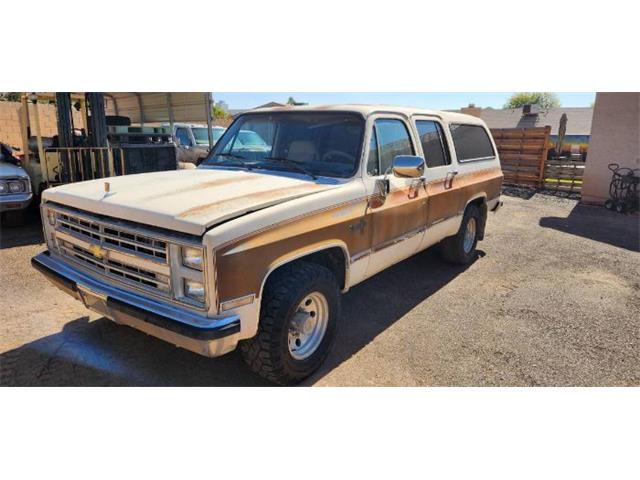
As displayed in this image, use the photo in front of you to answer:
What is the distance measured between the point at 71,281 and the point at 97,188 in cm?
75

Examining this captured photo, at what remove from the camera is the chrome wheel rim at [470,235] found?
6137mm

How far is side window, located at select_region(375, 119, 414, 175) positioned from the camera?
4.00 m

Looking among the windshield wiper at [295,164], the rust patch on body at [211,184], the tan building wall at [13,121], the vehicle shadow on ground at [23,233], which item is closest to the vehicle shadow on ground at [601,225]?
the windshield wiper at [295,164]

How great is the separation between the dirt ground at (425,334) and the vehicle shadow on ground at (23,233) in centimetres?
6

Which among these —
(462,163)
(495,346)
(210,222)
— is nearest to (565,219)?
(462,163)

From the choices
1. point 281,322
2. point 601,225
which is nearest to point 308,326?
point 281,322

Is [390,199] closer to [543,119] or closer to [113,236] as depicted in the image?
[113,236]

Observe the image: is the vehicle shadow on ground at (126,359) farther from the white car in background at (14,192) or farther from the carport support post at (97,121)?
the carport support post at (97,121)

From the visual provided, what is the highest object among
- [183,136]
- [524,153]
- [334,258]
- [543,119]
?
[543,119]

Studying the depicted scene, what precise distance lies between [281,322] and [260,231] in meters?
0.65

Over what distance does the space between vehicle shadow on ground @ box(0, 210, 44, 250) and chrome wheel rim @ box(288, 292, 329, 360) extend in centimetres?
503

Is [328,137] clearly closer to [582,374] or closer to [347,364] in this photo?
[347,364]

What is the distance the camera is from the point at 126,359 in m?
3.51

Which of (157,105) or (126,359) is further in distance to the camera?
(157,105)
